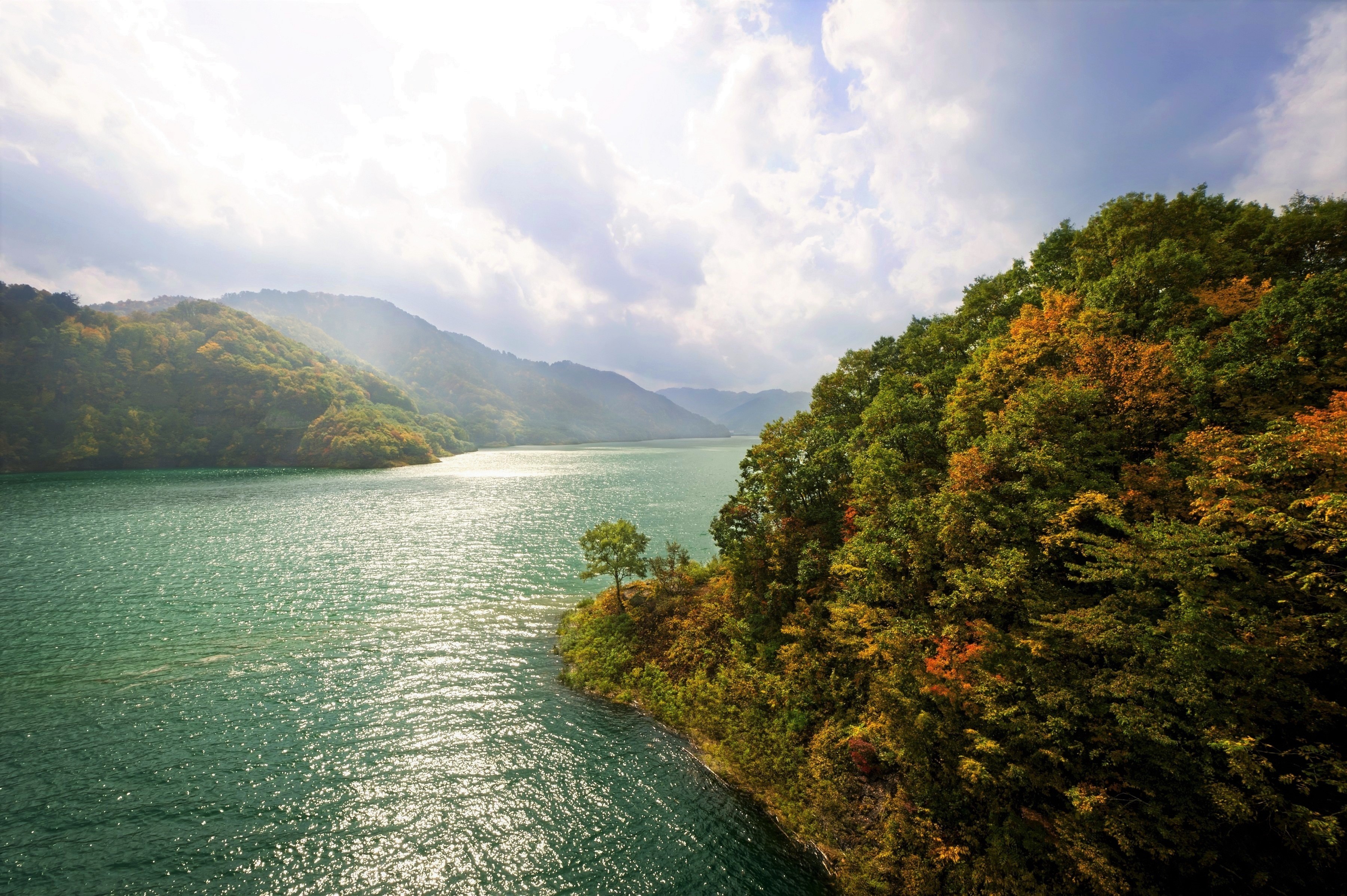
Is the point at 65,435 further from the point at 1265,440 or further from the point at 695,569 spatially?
the point at 1265,440

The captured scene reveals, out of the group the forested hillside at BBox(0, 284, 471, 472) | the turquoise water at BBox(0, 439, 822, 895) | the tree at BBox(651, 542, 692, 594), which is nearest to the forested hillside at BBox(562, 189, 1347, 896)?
the turquoise water at BBox(0, 439, 822, 895)

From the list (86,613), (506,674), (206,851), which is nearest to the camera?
(206,851)

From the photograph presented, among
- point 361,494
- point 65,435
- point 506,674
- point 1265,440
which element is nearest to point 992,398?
point 1265,440

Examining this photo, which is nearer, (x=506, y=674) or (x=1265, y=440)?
(x=1265, y=440)

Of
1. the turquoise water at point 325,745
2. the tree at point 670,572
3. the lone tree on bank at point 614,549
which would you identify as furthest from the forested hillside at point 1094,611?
the tree at point 670,572

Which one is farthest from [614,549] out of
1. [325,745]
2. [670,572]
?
[325,745]

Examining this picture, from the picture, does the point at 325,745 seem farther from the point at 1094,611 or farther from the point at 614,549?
the point at 1094,611
